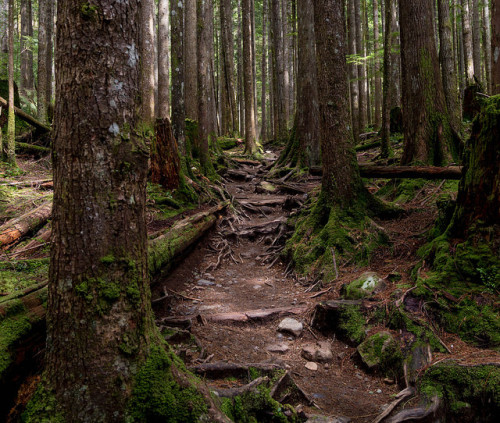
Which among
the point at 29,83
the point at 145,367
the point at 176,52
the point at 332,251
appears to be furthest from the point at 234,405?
the point at 29,83

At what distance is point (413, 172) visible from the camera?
598cm

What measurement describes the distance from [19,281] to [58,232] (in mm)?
1800

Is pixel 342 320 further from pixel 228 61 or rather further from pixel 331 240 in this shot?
pixel 228 61

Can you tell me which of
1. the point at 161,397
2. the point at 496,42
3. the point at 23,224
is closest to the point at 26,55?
the point at 23,224

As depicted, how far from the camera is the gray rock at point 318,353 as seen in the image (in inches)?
151

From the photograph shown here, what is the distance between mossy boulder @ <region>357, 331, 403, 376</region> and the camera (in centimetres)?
335


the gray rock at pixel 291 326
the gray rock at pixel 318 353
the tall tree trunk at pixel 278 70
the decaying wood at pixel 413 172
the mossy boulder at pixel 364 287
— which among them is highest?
the tall tree trunk at pixel 278 70

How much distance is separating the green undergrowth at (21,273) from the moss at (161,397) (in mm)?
1707

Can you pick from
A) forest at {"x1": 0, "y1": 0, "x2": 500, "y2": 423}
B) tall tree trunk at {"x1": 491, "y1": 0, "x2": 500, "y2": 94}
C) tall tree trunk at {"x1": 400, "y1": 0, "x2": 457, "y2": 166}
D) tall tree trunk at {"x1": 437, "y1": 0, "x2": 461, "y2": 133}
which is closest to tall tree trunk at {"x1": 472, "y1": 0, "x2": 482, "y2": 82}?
tall tree trunk at {"x1": 437, "y1": 0, "x2": 461, "y2": 133}

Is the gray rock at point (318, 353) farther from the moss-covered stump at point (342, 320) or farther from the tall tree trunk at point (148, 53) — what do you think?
the tall tree trunk at point (148, 53)

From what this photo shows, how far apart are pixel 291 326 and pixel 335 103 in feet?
12.2

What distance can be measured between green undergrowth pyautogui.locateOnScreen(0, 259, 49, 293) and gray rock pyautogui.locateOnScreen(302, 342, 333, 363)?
2741 millimetres

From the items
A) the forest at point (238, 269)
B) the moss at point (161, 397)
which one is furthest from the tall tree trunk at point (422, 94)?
the moss at point (161, 397)

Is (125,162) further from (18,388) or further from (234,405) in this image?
(234,405)
